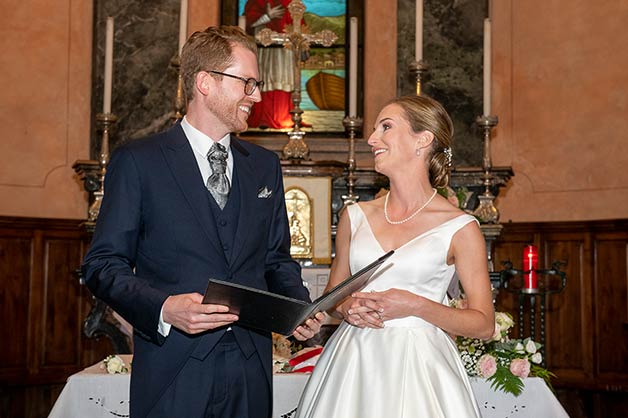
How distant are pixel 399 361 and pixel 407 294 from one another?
255mm

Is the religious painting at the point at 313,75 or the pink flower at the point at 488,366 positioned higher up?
the religious painting at the point at 313,75

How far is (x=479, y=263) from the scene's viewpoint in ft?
10.4

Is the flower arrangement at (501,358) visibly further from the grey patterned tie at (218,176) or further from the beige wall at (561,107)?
the beige wall at (561,107)

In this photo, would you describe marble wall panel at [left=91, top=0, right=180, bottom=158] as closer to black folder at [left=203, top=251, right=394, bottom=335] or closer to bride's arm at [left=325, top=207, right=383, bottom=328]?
bride's arm at [left=325, top=207, right=383, bottom=328]

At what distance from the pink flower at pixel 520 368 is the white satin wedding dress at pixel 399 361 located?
3.11 feet

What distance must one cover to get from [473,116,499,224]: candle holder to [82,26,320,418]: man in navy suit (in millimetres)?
2683

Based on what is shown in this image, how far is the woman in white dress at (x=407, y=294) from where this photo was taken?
306cm

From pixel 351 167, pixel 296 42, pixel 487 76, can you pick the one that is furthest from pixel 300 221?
pixel 487 76

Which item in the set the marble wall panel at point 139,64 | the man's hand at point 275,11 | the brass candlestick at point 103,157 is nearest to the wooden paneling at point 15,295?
the marble wall panel at point 139,64

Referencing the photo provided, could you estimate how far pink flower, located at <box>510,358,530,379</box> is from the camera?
13.4ft

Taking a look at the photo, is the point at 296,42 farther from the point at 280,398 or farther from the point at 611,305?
the point at 611,305

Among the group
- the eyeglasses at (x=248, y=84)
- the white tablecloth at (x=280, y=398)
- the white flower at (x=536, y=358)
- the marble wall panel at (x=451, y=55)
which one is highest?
the marble wall panel at (x=451, y=55)

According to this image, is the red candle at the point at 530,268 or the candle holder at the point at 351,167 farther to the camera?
the candle holder at the point at 351,167

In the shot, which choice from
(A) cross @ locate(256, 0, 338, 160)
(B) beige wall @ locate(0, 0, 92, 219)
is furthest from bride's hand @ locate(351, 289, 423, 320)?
(B) beige wall @ locate(0, 0, 92, 219)
